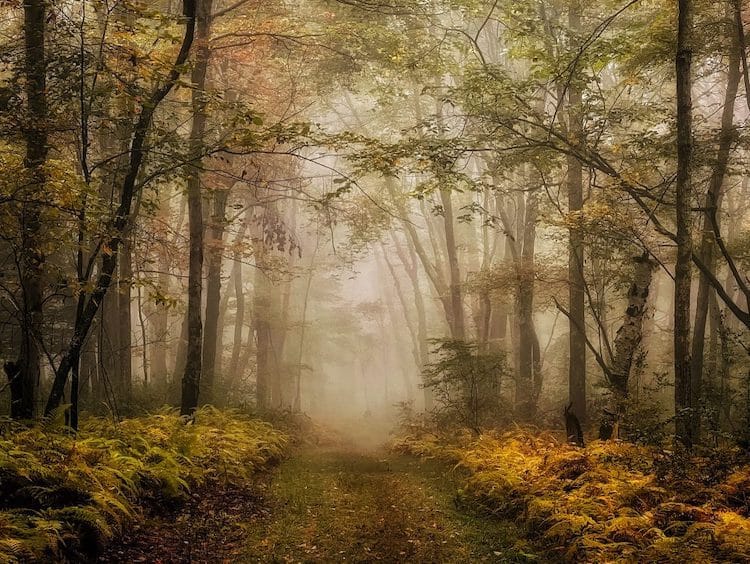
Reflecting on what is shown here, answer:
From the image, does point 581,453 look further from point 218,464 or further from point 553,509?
point 218,464

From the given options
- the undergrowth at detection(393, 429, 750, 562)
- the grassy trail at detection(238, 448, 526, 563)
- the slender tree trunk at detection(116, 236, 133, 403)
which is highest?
the slender tree trunk at detection(116, 236, 133, 403)

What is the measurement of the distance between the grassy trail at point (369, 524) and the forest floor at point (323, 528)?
0.5 inches

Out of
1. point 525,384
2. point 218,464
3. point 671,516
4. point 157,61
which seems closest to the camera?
point 671,516

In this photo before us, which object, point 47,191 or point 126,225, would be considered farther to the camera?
point 126,225

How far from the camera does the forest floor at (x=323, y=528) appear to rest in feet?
18.7

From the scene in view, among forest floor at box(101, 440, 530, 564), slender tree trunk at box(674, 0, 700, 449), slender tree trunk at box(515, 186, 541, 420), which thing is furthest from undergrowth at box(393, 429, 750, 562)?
slender tree trunk at box(515, 186, 541, 420)

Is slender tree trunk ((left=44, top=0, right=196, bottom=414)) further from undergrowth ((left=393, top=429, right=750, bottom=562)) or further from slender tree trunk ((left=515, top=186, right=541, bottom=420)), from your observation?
slender tree trunk ((left=515, top=186, right=541, bottom=420))

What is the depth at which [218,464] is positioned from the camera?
8617 mm

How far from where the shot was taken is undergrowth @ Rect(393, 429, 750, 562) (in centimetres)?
511

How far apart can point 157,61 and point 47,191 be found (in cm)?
222

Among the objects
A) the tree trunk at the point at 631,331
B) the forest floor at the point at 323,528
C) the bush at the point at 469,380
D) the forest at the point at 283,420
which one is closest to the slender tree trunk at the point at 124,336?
the forest at the point at 283,420

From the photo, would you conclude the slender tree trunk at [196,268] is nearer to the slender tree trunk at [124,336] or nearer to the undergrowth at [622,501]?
the slender tree trunk at [124,336]

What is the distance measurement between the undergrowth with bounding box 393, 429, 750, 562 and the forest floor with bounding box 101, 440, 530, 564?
1.66ft

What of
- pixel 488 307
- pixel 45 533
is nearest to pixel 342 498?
pixel 45 533
